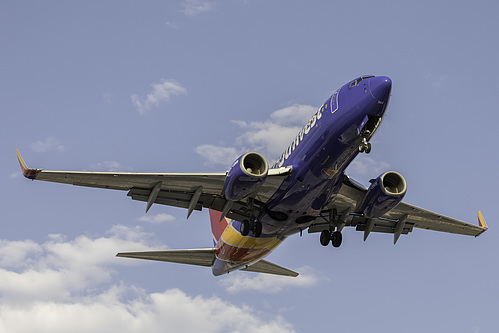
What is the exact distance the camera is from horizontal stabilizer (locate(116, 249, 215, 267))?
33744 mm

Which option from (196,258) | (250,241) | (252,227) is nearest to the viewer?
(252,227)

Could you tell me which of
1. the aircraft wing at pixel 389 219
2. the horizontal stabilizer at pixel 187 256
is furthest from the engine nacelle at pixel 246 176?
the horizontal stabilizer at pixel 187 256

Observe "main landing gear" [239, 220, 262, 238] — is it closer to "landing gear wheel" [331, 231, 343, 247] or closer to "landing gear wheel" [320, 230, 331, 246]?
"landing gear wheel" [320, 230, 331, 246]

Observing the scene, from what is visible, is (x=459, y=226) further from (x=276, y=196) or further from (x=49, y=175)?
(x=49, y=175)

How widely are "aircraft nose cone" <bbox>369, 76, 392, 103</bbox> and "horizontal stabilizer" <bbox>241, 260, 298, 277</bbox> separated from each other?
14674 millimetres

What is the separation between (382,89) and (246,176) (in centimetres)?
583

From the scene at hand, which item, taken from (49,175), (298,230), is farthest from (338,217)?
(49,175)

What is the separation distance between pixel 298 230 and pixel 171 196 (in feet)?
19.5

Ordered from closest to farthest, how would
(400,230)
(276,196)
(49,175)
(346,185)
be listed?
(49,175) < (276,196) < (346,185) < (400,230)

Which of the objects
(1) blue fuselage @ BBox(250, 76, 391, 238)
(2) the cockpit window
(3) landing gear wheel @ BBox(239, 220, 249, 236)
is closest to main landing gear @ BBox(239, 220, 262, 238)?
(3) landing gear wheel @ BBox(239, 220, 249, 236)

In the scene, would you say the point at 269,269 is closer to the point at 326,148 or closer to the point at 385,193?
the point at 385,193

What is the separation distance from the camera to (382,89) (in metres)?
23.8

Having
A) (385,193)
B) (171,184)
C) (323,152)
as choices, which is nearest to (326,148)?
(323,152)

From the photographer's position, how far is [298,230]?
100.0 ft
